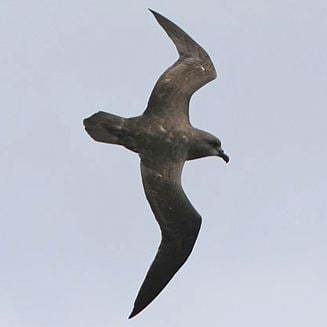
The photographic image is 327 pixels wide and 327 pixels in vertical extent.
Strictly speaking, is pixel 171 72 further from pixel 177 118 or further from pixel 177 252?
pixel 177 252

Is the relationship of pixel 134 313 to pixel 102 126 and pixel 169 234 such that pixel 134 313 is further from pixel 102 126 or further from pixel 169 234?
pixel 102 126

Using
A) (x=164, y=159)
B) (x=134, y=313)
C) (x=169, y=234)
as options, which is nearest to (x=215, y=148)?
(x=164, y=159)

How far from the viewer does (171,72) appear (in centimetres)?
2867

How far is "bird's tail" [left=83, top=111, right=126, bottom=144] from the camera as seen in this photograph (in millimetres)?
26891

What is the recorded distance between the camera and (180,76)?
93.9 ft

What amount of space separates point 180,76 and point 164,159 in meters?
1.98

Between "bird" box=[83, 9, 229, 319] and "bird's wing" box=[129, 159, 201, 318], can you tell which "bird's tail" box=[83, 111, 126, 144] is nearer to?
"bird" box=[83, 9, 229, 319]

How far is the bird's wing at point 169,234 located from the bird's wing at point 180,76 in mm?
1377

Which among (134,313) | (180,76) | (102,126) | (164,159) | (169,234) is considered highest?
(180,76)

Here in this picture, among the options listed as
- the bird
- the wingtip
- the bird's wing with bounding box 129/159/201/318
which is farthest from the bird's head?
the wingtip

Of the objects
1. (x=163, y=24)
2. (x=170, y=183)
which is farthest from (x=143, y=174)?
(x=163, y=24)

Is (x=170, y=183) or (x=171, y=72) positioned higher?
(x=171, y=72)

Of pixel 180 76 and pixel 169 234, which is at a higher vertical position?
pixel 180 76

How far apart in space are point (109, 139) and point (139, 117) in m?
0.74
